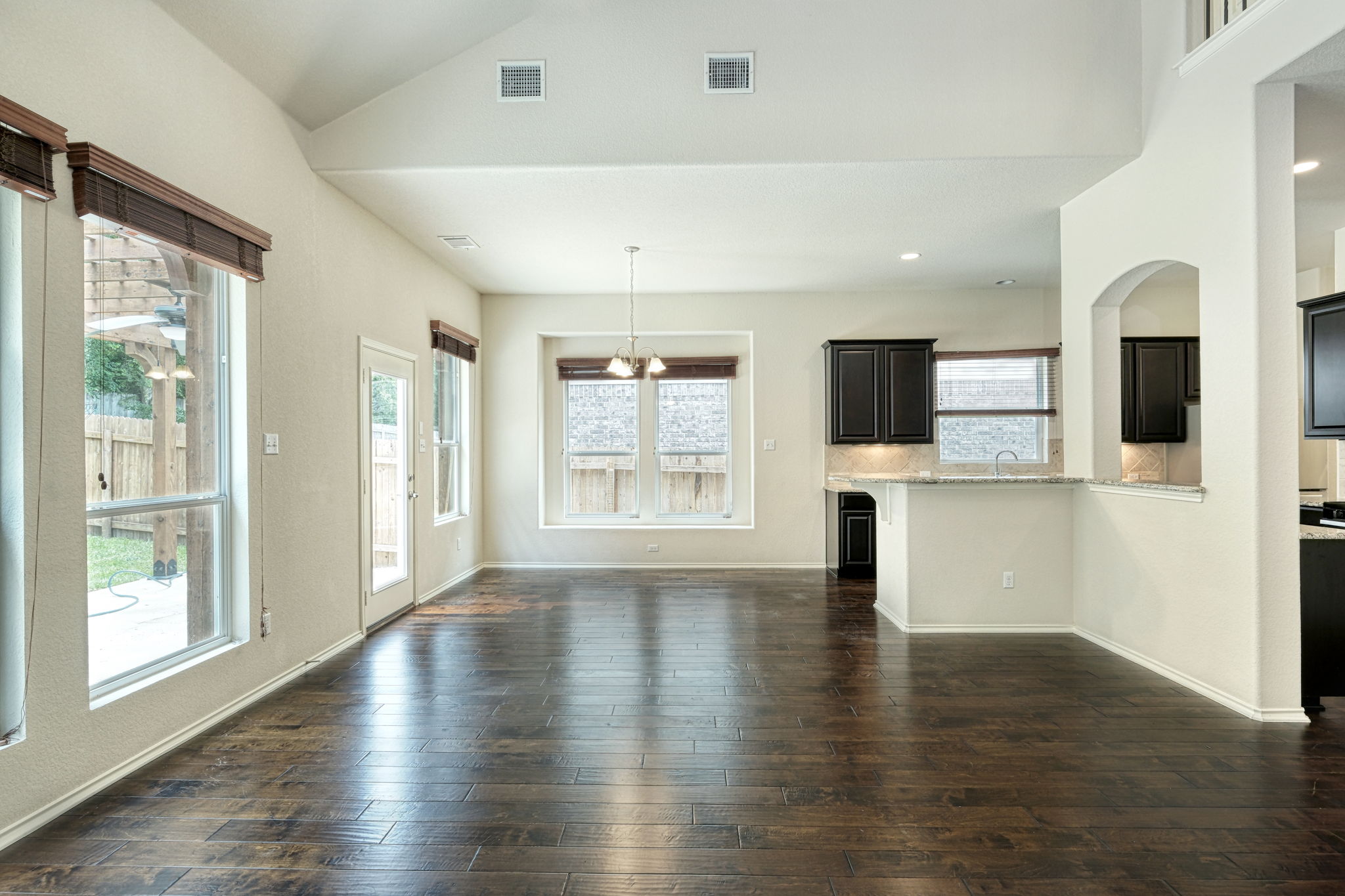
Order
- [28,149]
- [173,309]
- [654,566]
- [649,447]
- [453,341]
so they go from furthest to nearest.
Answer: [649,447] < [654,566] < [453,341] < [173,309] < [28,149]

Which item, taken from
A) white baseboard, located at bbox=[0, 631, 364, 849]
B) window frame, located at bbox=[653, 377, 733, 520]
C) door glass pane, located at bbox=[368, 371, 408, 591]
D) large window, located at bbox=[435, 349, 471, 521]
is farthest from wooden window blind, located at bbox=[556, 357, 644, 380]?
white baseboard, located at bbox=[0, 631, 364, 849]

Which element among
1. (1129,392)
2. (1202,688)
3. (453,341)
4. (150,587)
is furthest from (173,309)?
(1129,392)

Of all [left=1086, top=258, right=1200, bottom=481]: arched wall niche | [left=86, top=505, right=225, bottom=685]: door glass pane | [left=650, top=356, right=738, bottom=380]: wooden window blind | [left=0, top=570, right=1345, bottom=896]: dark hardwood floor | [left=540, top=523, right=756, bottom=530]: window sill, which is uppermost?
[left=650, top=356, right=738, bottom=380]: wooden window blind

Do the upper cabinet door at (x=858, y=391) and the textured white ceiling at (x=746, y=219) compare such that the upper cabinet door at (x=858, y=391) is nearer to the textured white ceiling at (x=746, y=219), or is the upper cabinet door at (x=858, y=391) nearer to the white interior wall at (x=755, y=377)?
the white interior wall at (x=755, y=377)

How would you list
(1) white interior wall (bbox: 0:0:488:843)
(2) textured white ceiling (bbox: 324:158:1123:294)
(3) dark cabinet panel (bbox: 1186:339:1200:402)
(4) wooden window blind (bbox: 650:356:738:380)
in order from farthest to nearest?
(4) wooden window blind (bbox: 650:356:738:380) < (3) dark cabinet panel (bbox: 1186:339:1200:402) < (2) textured white ceiling (bbox: 324:158:1123:294) < (1) white interior wall (bbox: 0:0:488:843)

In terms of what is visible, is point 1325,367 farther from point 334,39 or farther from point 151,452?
point 151,452

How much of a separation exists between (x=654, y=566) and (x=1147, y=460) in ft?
16.7

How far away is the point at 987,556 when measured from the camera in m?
4.80

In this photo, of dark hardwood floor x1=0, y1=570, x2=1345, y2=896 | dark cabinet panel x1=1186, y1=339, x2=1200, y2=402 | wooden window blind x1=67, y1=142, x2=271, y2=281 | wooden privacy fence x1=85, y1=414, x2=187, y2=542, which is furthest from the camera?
dark cabinet panel x1=1186, y1=339, x2=1200, y2=402

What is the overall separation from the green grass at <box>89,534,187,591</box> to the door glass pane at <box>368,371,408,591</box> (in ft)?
6.19

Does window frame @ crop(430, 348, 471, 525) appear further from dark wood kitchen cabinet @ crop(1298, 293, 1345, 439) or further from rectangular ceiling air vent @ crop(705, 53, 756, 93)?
dark wood kitchen cabinet @ crop(1298, 293, 1345, 439)

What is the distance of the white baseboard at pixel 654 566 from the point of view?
7328mm

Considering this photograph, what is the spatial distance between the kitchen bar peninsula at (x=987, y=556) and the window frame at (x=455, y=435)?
157 inches

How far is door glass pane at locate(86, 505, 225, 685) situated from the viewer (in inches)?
107
